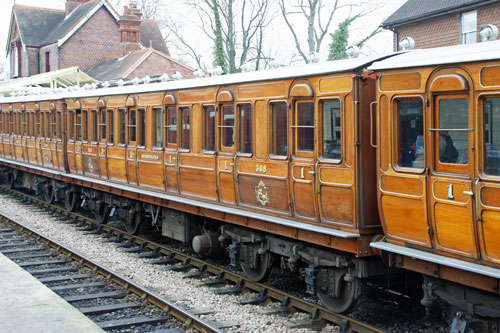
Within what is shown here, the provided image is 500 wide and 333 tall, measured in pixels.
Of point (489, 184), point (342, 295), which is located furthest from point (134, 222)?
point (489, 184)

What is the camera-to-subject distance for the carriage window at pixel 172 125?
11688 mm

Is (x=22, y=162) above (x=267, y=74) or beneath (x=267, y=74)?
beneath

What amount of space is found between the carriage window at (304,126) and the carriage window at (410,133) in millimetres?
1556

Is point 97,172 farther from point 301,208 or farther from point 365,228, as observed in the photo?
point 365,228

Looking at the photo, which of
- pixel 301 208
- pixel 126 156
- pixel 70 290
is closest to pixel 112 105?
pixel 126 156

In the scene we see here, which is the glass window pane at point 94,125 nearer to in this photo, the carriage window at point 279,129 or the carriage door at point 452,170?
the carriage window at point 279,129

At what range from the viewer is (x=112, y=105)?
46.9ft

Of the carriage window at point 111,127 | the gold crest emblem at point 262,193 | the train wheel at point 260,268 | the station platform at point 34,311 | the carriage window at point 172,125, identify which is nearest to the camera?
the station platform at point 34,311

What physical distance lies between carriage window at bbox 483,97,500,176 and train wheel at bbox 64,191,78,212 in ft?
45.4

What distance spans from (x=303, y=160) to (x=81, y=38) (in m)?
36.7

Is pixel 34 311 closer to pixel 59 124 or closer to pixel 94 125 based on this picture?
pixel 94 125

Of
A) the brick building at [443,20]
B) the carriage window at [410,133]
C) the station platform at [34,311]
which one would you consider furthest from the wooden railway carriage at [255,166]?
the brick building at [443,20]

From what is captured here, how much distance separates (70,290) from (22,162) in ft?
41.5

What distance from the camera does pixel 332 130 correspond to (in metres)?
7.70
